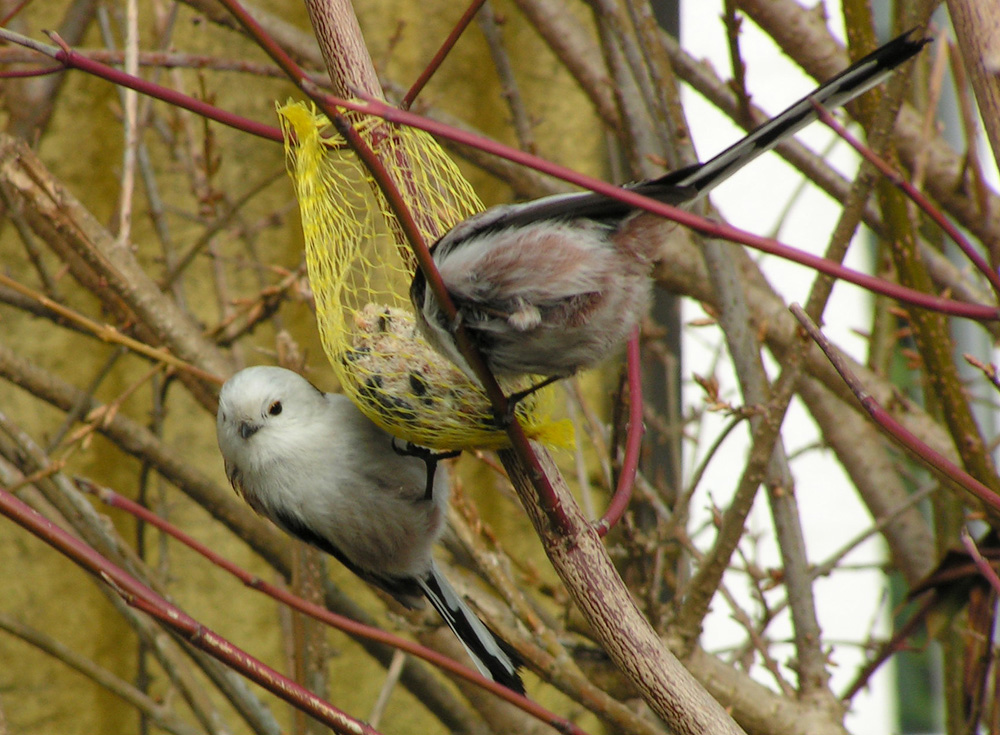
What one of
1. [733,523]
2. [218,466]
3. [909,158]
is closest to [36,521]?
[733,523]

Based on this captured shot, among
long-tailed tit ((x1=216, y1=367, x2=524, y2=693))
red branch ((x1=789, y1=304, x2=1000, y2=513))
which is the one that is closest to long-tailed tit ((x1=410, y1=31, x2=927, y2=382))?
red branch ((x1=789, y1=304, x2=1000, y2=513))

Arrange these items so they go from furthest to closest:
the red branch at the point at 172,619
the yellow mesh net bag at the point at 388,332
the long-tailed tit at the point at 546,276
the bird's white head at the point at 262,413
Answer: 1. the bird's white head at the point at 262,413
2. the yellow mesh net bag at the point at 388,332
3. the long-tailed tit at the point at 546,276
4. the red branch at the point at 172,619

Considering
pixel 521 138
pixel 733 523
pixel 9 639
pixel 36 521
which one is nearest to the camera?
pixel 36 521

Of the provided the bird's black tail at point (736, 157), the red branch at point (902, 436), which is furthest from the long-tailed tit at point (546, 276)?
the red branch at point (902, 436)

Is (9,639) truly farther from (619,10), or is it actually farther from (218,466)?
(619,10)

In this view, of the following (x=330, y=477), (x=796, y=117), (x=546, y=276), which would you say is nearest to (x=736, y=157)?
(x=796, y=117)

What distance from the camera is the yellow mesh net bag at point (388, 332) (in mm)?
917

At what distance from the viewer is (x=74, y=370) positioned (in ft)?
7.74

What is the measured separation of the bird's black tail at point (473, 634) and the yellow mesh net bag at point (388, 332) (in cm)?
36

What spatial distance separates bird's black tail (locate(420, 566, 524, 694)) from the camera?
118cm

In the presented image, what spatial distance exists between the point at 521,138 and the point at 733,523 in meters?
0.89

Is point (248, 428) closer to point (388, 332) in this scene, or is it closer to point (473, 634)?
point (388, 332)

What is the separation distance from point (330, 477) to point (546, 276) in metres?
0.47

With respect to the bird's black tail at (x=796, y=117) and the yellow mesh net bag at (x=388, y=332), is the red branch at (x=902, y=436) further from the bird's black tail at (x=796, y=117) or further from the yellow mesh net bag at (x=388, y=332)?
the yellow mesh net bag at (x=388, y=332)
